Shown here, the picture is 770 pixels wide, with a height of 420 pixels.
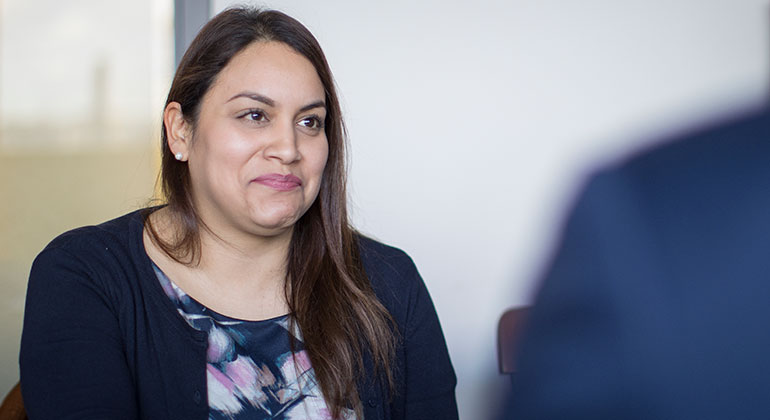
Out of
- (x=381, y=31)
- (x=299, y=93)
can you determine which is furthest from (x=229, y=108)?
(x=381, y=31)

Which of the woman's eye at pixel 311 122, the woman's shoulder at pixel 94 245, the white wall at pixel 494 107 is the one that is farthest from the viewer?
the white wall at pixel 494 107

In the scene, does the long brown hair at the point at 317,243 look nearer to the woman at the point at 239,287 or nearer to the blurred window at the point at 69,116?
the woman at the point at 239,287

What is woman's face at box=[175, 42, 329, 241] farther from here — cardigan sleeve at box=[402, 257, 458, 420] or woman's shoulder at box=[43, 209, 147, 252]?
cardigan sleeve at box=[402, 257, 458, 420]

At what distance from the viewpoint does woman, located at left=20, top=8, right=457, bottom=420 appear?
3.30ft

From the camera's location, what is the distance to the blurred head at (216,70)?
1127 mm

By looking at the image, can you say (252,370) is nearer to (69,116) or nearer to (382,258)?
(382,258)

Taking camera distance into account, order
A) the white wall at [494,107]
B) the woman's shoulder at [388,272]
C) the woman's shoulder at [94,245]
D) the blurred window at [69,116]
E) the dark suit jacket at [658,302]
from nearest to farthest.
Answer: the woman's shoulder at [94,245], the woman's shoulder at [388,272], the blurred window at [69,116], the white wall at [494,107], the dark suit jacket at [658,302]

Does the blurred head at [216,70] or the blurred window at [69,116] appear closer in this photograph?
the blurred head at [216,70]

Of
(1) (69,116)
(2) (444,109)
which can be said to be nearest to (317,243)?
(2) (444,109)

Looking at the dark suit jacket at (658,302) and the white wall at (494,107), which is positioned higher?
the white wall at (494,107)

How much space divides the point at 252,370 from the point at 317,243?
262 millimetres

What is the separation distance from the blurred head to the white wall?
0.61m

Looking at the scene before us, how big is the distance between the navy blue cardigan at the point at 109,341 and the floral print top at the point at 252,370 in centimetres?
2

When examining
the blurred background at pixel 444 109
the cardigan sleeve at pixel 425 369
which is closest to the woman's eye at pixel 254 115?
the cardigan sleeve at pixel 425 369
